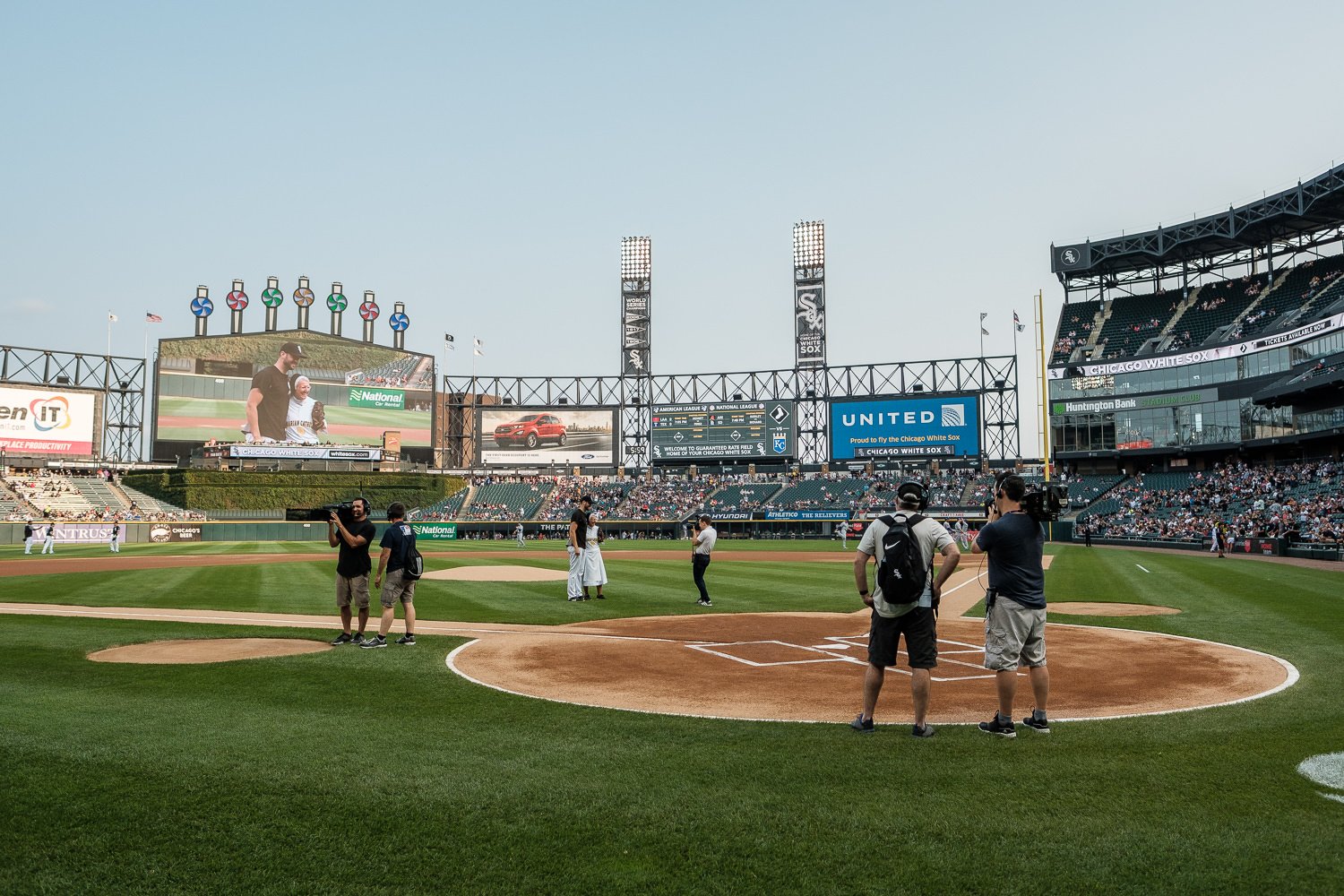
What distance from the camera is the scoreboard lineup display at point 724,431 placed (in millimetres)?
73812

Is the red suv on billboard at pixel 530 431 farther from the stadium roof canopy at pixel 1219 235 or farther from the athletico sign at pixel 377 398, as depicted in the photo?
the stadium roof canopy at pixel 1219 235

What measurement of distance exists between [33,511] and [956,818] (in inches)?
2550

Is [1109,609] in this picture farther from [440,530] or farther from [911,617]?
[440,530]

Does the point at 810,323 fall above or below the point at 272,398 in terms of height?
above

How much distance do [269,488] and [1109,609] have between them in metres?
69.8

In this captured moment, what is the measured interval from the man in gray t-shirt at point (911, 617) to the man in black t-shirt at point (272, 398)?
7539cm

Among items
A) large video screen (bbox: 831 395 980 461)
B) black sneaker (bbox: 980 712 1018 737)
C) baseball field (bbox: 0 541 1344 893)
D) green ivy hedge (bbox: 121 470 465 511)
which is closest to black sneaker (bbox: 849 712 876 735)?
baseball field (bbox: 0 541 1344 893)

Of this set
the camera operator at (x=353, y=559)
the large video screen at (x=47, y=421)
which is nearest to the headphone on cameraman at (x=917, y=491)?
the camera operator at (x=353, y=559)

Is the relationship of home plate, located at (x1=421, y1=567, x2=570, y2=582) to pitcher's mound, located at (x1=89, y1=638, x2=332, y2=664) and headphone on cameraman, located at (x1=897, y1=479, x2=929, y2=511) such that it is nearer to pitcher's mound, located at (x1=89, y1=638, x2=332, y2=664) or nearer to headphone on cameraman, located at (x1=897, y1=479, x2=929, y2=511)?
pitcher's mound, located at (x1=89, y1=638, x2=332, y2=664)

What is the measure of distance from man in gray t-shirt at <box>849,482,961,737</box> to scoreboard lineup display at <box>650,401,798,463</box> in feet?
221

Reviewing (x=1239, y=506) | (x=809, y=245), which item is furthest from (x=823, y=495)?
(x=1239, y=506)

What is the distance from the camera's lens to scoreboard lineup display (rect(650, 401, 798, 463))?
242 feet

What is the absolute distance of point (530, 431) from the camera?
80750mm

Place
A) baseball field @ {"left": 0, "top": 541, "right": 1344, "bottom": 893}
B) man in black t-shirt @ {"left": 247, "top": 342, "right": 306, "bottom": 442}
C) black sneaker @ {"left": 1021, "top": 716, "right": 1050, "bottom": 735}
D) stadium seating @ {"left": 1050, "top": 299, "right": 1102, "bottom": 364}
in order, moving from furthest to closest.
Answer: man in black t-shirt @ {"left": 247, "top": 342, "right": 306, "bottom": 442}, stadium seating @ {"left": 1050, "top": 299, "right": 1102, "bottom": 364}, black sneaker @ {"left": 1021, "top": 716, "right": 1050, "bottom": 735}, baseball field @ {"left": 0, "top": 541, "right": 1344, "bottom": 893}
